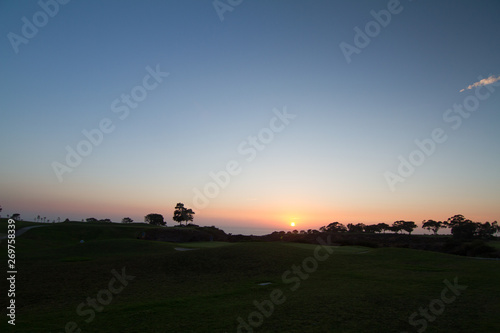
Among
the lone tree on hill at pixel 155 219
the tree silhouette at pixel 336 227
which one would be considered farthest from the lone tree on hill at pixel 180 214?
the tree silhouette at pixel 336 227

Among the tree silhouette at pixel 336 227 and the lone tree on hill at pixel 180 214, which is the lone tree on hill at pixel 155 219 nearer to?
the lone tree on hill at pixel 180 214

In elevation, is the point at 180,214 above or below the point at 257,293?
above

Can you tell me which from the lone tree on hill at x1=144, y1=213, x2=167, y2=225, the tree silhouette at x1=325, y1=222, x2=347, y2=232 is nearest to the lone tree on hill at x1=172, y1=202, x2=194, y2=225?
the lone tree on hill at x1=144, y1=213, x2=167, y2=225

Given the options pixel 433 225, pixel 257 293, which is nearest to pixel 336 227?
pixel 433 225

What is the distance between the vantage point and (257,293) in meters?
14.6

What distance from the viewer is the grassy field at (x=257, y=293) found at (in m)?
10.2

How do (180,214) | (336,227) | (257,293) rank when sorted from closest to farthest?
(257,293) → (180,214) → (336,227)

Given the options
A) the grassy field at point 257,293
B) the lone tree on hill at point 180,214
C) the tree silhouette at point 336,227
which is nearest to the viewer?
the grassy field at point 257,293

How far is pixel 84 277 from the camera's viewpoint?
1939 cm

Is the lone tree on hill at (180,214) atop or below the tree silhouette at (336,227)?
atop

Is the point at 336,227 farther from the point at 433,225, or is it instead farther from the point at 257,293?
the point at 257,293

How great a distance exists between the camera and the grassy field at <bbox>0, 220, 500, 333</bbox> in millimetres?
10219

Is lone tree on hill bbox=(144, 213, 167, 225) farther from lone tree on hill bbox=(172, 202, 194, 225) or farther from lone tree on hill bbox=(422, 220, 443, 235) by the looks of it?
lone tree on hill bbox=(422, 220, 443, 235)

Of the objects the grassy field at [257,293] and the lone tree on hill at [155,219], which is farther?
the lone tree on hill at [155,219]
